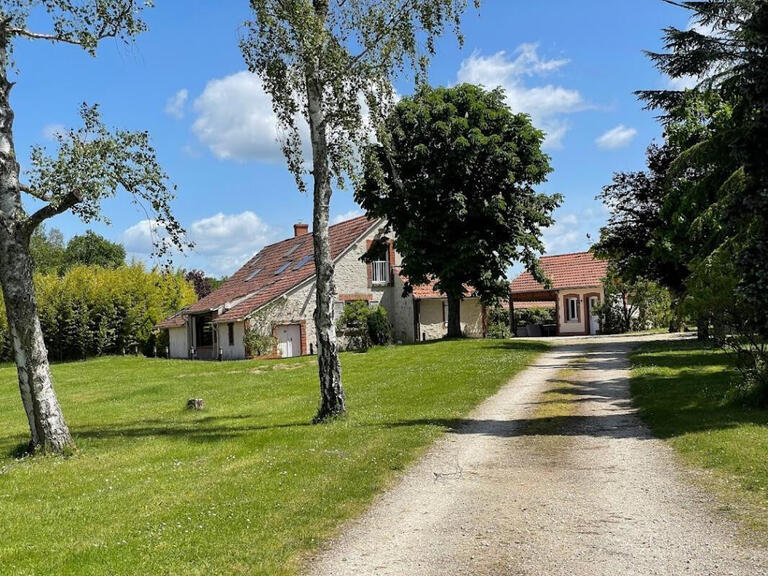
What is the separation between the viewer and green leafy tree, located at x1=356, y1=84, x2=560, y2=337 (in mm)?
31531

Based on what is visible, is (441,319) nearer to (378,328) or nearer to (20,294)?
(378,328)

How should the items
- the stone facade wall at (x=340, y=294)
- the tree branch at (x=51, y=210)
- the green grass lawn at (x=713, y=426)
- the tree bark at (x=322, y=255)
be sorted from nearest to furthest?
the green grass lawn at (x=713, y=426), the tree branch at (x=51, y=210), the tree bark at (x=322, y=255), the stone facade wall at (x=340, y=294)

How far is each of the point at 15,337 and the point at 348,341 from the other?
24.1 metres

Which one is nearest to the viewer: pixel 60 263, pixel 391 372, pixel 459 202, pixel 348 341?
pixel 391 372

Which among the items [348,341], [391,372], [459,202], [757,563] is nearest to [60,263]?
[348,341]

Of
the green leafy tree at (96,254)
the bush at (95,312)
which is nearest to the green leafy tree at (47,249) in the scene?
the green leafy tree at (96,254)

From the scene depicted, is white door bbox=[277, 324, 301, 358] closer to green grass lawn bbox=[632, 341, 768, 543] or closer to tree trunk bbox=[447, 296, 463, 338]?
tree trunk bbox=[447, 296, 463, 338]

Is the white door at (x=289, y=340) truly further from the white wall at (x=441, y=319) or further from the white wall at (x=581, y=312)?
the white wall at (x=581, y=312)

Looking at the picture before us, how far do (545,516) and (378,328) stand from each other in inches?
1092

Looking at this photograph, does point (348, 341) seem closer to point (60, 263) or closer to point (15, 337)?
point (15, 337)

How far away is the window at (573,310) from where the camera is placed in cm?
4406

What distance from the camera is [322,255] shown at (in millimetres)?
13430

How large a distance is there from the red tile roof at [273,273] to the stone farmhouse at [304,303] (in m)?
0.06

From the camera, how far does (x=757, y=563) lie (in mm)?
5426
